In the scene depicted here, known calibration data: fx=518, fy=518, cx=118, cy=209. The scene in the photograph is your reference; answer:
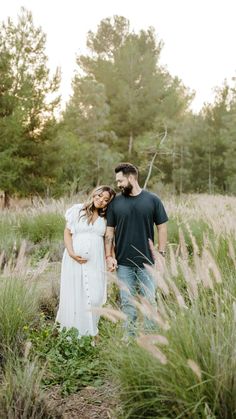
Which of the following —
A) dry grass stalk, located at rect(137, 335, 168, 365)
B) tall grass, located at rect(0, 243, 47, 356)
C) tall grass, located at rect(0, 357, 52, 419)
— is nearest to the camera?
dry grass stalk, located at rect(137, 335, 168, 365)

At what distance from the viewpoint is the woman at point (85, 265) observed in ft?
16.9

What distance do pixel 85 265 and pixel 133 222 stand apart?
2.17 ft

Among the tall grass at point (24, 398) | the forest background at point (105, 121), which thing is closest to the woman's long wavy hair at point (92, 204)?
the tall grass at point (24, 398)

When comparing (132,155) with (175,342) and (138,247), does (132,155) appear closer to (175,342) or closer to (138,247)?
(138,247)

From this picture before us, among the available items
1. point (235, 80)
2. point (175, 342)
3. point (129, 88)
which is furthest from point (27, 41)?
point (175, 342)

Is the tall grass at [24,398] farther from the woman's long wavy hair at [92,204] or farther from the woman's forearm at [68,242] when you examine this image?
the woman's long wavy hair at [92,204]

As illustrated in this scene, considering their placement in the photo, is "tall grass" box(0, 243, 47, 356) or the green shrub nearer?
the green shrub

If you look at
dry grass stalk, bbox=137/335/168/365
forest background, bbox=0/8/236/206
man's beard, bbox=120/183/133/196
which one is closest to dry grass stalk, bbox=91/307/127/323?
dry grass stalk, bbox=137/335/168/365

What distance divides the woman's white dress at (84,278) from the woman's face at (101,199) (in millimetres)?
168

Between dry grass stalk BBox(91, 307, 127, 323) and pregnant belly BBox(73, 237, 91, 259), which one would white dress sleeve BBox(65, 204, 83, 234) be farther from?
dry grass stalk BBox(91, 307, 127, 323)

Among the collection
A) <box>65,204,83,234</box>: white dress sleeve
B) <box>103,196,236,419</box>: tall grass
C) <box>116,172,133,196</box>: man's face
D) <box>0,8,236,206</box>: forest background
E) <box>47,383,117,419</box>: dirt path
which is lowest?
<box>47,383,117,419</box>: dirt path

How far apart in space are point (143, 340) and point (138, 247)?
2762mm

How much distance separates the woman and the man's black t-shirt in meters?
0.15

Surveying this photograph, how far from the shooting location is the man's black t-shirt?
504cm
